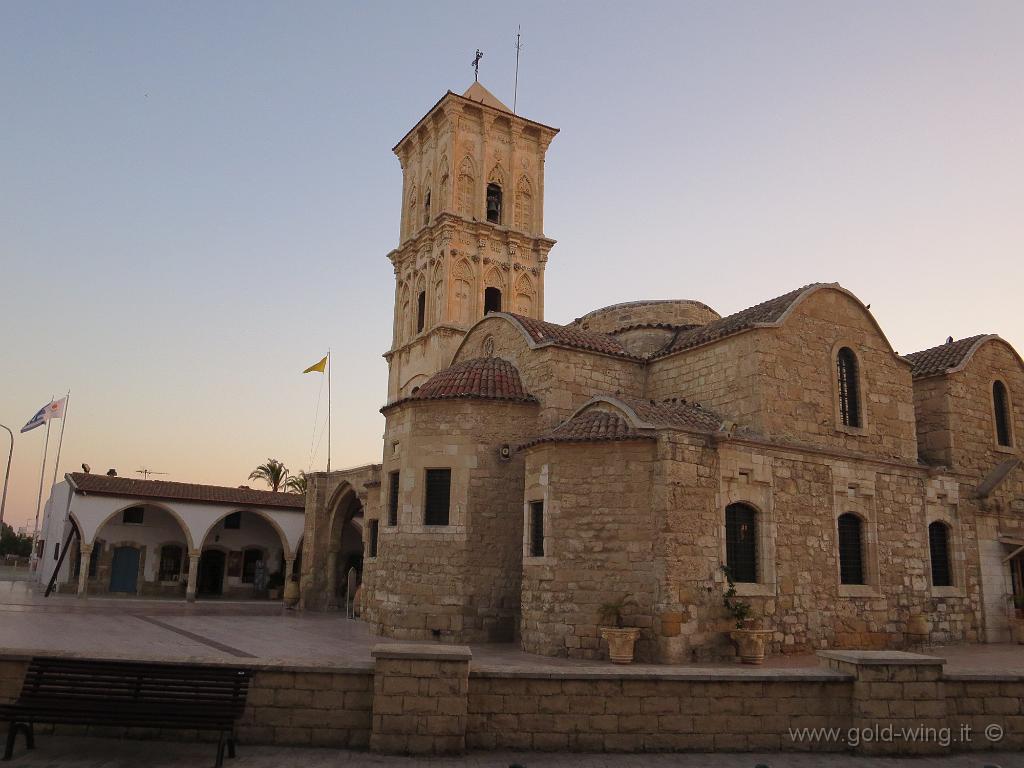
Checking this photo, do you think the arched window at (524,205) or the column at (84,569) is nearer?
the column at (84,569)

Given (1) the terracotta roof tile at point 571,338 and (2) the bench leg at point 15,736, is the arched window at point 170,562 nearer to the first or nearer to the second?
(1) the terracotta roof tile at point 571,338

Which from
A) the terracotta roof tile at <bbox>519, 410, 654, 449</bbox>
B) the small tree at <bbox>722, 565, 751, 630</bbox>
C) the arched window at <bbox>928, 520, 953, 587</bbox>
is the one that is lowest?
the small tree at <bbox>722, 565, 751, 630</bbox>

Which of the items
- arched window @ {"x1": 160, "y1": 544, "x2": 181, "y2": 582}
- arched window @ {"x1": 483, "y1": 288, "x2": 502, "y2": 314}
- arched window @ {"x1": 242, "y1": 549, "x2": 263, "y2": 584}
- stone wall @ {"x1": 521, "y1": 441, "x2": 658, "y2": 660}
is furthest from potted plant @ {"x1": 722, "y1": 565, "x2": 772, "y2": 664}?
arched window @ {"x1": 160, "y1": 544, "x2": 181, "y2": 582}

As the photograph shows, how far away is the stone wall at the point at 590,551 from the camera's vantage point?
38.4 feet

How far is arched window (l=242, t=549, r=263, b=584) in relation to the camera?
28953 millimetres

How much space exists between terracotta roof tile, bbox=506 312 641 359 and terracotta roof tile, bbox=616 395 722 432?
2.03 meters

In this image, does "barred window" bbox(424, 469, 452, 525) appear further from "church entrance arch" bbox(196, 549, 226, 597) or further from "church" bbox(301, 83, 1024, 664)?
"church entrance arch" bbox(196, 549, 226, 597)

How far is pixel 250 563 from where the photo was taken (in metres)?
29.1

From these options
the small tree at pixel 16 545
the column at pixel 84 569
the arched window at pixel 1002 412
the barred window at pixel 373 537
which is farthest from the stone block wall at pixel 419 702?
the small tree at pixel 16 545

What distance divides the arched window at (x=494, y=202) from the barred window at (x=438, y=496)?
15026mm

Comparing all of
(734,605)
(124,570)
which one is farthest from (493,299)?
(734,605)

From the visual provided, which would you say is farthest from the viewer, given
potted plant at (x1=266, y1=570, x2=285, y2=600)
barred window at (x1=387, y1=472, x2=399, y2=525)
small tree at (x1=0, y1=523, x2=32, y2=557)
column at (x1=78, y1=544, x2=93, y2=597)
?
small tree at (x1=0, y1=523, x2=32, y2=557)

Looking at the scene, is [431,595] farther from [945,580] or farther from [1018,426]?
[1018,426]

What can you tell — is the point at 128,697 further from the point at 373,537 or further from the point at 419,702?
the point at 373,537
